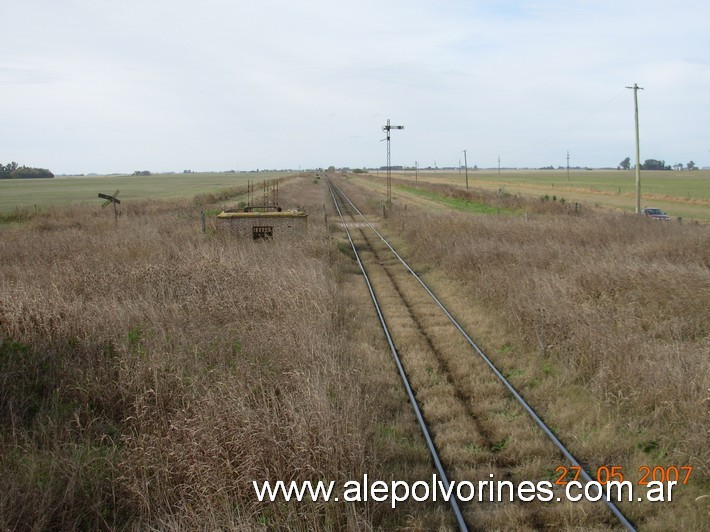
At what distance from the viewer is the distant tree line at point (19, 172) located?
13175cm

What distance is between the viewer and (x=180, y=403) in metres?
6.37

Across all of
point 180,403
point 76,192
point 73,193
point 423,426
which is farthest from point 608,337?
point 76,192

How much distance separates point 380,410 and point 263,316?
3.83 meters

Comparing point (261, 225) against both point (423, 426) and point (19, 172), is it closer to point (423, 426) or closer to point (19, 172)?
point (423, 426)

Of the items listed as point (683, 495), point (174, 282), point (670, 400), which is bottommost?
point (683, 495)

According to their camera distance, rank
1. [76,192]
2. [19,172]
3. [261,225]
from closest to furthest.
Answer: [261,225], [76,192], [19,172]

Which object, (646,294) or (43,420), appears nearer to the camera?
(43,420)

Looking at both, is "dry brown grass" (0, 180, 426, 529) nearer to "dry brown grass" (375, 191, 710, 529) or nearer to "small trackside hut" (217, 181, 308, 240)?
"dry brown grass" (375, 191, 710, 529)

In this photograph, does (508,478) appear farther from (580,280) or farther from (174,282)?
(174,282)

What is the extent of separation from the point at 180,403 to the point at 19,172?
154 m

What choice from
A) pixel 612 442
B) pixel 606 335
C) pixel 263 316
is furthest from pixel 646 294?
pixel 263 316

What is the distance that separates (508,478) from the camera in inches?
224

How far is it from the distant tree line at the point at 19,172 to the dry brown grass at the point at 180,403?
14274cm
